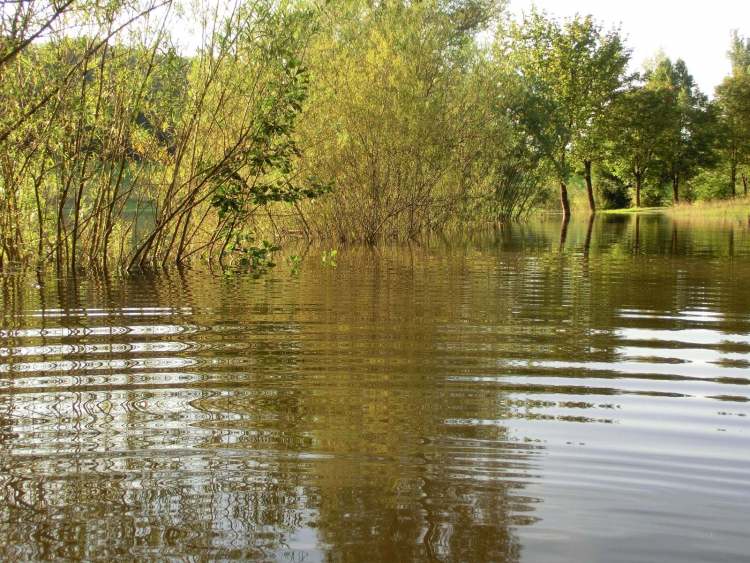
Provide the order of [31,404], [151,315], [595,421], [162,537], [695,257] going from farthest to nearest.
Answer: [695,257]
[151,315]
[31,404]
[595,421]
[162,537]

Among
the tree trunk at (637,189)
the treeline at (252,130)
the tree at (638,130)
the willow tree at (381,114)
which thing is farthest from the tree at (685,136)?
the willow tree at (381,114)

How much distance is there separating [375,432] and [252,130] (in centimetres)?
890

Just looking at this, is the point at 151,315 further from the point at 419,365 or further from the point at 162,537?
the point at 162,537

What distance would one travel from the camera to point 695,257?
17750 millimetres

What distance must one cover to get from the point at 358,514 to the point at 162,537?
691 mm

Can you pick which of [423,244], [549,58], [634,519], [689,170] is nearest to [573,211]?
[689,170]

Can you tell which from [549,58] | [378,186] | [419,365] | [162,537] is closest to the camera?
[162,537]

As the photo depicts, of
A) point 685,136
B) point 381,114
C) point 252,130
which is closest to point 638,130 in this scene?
point 685,136

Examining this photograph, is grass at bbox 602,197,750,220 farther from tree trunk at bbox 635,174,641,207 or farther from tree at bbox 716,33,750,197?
tree at bbox 716,33,750,197

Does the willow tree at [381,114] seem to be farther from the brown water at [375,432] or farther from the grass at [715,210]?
the grass at [715,210]

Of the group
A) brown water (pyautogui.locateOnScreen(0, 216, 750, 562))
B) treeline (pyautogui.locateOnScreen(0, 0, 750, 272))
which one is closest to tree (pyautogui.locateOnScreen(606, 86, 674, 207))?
treeline (pyautogui.locateOnScreen(0, 0, 750, 272))

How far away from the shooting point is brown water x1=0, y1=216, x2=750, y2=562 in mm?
3102

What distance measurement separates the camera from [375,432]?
4430mm

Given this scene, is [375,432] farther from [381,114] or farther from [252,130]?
[381,114]
